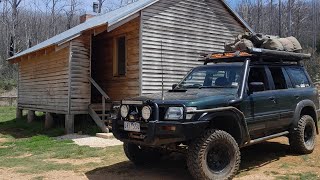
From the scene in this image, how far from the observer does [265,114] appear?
6902 millimetres

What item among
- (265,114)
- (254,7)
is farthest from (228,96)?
(254,7)

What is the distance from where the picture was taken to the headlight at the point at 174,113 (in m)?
5.61

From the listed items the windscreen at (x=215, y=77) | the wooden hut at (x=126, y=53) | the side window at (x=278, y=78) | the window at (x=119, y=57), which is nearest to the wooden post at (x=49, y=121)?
the wooden hut at (x=126, y=53)

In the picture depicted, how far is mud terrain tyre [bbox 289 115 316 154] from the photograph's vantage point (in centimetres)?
762

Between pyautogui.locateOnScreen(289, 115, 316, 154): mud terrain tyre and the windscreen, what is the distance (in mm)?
1904

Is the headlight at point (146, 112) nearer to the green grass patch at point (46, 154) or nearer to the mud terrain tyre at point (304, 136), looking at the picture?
the green grass patch at point (46, 154)

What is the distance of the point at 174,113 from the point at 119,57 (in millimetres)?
9293

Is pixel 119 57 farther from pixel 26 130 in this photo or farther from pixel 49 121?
pixel 26 130

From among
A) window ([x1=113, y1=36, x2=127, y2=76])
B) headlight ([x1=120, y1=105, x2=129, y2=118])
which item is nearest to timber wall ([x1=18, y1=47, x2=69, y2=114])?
window ([x1=113, y1=36, x2=127, y2=76])

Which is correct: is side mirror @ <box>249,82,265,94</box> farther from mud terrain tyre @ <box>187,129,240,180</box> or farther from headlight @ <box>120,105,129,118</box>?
headlight @ <box>120,105,129,118</box>

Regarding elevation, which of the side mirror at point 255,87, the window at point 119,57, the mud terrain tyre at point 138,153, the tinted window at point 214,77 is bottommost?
the mud terrain tyre at point 138,153

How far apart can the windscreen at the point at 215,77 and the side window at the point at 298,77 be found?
1.67 metres

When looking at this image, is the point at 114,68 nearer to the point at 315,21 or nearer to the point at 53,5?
the point at 53,5

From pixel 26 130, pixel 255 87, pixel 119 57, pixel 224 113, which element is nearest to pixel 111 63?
pixel 119 57
